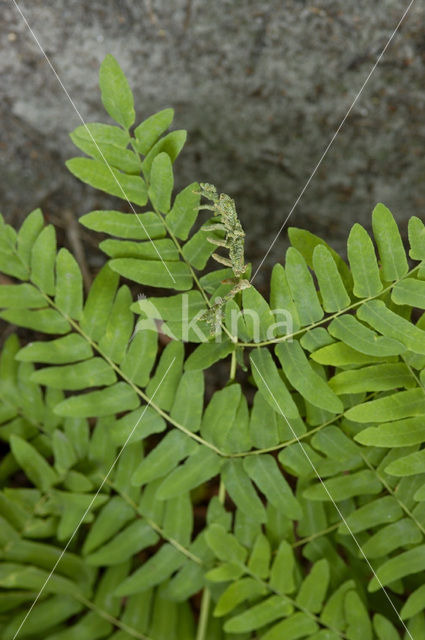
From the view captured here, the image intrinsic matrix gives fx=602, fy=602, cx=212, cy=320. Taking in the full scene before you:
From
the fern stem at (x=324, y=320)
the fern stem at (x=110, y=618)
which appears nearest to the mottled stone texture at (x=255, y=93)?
the fern stem at (x=324, y=320)

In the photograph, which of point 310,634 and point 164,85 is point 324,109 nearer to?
point 164,85

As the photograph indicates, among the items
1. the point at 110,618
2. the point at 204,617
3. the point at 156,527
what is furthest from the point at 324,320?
the point at 110,618

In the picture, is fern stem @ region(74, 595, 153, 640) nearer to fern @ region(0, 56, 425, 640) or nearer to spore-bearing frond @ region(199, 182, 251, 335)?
fern @ region(0, 56, 425, 640)

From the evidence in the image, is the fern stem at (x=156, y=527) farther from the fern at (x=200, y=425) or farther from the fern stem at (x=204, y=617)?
the fern stem at (x=204, y=617)

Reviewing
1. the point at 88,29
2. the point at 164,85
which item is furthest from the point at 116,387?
the point at 88,29

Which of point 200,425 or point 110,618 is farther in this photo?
point 110,618

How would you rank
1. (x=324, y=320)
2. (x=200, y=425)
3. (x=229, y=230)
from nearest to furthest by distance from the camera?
(x=229, y=230) → (x=324, y=320) → (x=200, y=425)

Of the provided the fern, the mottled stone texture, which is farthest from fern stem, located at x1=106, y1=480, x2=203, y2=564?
the mottled stone texture

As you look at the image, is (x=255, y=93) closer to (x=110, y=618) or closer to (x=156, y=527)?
(x=156, y=527)
